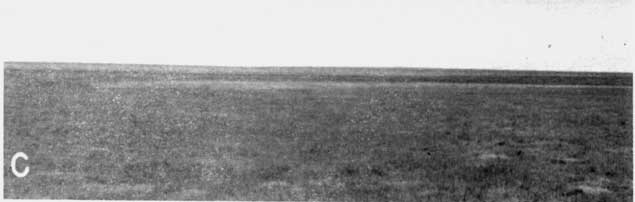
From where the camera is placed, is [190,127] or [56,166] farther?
[190,127]

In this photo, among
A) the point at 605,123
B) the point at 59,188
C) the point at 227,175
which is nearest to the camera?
the point at 59,188

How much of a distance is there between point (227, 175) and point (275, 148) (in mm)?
2013

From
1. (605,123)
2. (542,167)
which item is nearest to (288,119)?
(542,167)

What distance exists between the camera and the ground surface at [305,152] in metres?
7.96

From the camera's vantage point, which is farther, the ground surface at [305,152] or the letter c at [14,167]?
the letter c at [14,167]

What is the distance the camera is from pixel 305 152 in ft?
33.3

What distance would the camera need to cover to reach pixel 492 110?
17.6 meters

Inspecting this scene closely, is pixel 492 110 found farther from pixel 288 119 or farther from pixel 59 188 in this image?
pixel 59 188

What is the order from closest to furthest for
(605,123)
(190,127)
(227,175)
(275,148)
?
(227,175)
(275,148)
(190,127)
(605,123)

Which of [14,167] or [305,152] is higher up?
[14,167]

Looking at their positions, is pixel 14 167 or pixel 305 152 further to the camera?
pixel 305 152

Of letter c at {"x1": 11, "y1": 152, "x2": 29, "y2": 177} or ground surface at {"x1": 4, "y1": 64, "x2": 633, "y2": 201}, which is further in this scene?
letter c at {"x1": 11, "y1": 152, "x2": 29, "y2": 177}

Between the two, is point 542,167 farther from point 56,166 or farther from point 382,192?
point 56,166

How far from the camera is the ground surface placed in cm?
796
